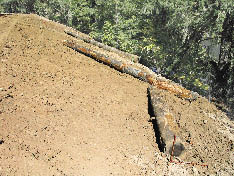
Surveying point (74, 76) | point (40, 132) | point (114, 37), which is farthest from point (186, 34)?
point (40, 132)

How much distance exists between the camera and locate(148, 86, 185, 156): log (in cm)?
453

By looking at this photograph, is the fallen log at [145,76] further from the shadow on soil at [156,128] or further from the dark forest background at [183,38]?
the dark forest background at [183,38]

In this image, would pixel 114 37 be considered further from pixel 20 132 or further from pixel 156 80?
pixel 20 132

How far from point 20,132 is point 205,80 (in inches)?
408

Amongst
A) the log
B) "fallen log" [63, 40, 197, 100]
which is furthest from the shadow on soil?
"fallen log" [63, 40, 197, 100]

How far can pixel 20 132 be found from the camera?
13.8ft

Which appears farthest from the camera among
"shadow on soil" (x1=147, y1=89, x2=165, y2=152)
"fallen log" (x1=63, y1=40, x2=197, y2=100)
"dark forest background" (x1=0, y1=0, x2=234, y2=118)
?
"dark forest background" (x1=0, y1=0, x2=234, y2=118)

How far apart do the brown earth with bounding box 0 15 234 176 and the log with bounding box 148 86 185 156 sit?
19 centimetres

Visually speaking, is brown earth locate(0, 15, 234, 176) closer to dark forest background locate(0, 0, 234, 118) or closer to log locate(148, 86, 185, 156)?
log locate(148, 86, 185, 156)

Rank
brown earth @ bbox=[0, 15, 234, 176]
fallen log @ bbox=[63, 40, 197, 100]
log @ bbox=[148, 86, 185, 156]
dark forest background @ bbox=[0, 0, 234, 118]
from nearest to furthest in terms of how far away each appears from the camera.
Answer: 1. brown earth @ bbox=[0, 15, 234, 176]
2. log @ bbox=[148, 86, 185, 156]
3. fallen log @ bbox=[63, 40, 197, 100]
4. dark forest background @ bbox=[0, 0, 234, 118]

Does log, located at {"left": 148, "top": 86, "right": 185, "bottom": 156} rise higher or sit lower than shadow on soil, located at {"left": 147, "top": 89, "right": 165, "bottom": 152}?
higher

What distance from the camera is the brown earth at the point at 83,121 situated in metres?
3.98

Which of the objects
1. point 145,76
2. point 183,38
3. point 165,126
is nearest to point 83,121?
point 165,126

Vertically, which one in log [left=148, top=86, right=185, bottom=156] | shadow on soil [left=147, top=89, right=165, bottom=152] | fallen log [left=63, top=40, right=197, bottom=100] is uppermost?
fallen log [left=63, top=40, right=197, bottom=100]
